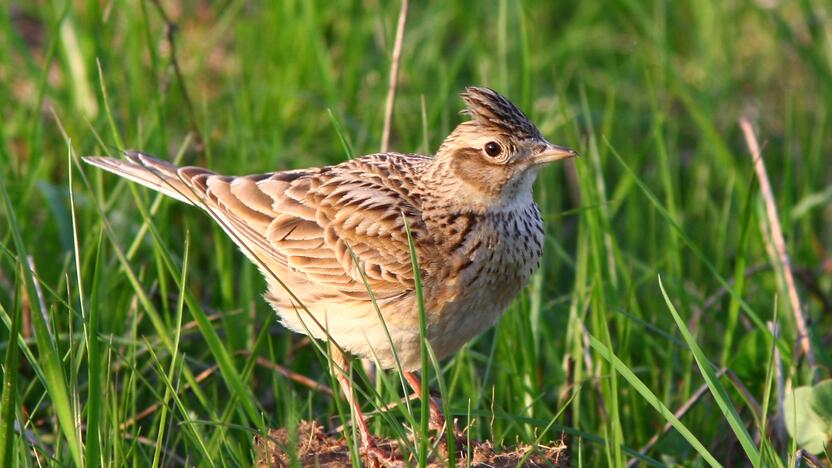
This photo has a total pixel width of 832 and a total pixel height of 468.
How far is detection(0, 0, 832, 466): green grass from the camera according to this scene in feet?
13.0

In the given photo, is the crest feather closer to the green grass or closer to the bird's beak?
the bird's beak

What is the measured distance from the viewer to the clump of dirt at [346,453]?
3953 millimetres

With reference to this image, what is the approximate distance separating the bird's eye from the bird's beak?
5.4 inches

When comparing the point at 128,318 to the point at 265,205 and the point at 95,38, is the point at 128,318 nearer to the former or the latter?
the point at 265,205

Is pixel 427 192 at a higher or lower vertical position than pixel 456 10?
lower

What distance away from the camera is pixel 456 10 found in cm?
859

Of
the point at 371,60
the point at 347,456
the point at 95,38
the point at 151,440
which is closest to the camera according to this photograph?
the point at 347,456

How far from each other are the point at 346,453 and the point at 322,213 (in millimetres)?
1193

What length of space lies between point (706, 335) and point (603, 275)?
70 centimetres

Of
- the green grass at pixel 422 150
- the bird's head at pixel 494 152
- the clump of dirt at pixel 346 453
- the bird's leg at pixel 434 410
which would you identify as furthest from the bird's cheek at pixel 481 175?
the clump of dirt at pixel 346 453

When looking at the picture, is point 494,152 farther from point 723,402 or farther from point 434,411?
point 723,402

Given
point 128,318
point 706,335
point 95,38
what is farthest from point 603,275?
point 95,38

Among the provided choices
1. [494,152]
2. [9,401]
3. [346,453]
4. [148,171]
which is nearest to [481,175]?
[494,152]

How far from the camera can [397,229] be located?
4.79m
